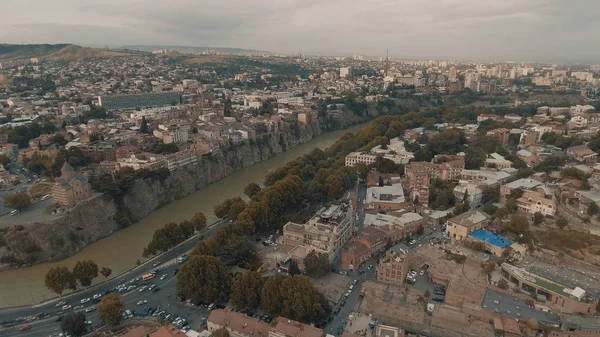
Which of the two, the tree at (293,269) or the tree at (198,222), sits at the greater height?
the tree at (198,222)

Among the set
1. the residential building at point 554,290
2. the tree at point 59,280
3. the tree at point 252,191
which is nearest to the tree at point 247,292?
the tree at point 59,280

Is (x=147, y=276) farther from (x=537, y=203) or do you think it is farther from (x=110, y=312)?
(x=537, y=203)

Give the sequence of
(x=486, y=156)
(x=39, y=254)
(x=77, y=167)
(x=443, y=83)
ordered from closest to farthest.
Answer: (x=39, y=254) < (x=77, y=167) < (x=486, y=156) < (x=443, y=83)

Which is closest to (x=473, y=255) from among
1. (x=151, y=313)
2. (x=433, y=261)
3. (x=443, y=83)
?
(x=433, y=261)

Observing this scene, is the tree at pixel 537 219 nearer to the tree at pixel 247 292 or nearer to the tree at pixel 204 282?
the tree at pixel 247 292

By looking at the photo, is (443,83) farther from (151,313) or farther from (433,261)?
(151,313)

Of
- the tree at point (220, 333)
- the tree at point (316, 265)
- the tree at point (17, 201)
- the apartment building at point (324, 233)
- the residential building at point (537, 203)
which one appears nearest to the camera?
the tree at point (220, 333)

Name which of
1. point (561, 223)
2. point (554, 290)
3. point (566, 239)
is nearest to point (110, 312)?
point (554, 290)
